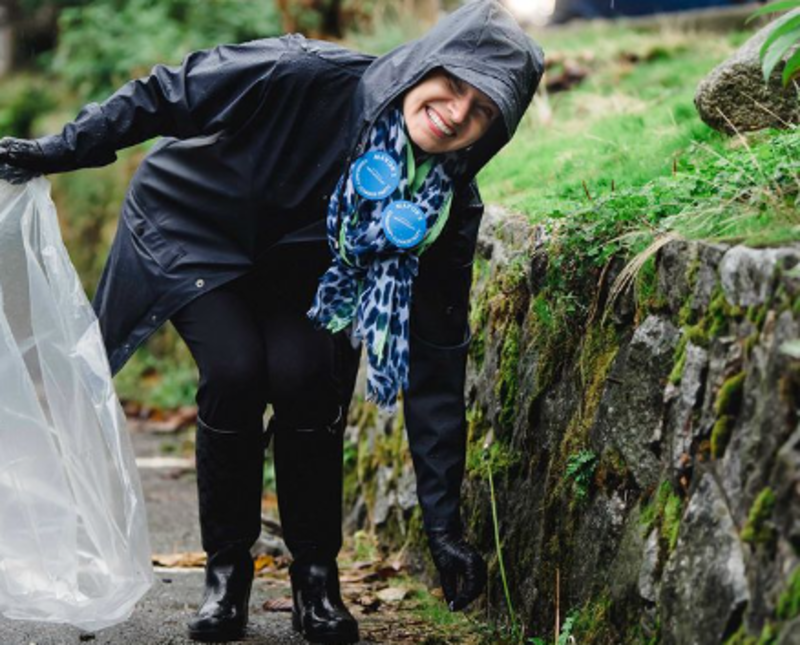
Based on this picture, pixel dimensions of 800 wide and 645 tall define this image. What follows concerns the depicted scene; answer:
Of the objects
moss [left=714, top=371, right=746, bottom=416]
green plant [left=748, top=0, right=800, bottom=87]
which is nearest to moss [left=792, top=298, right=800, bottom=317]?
moss [left=714, top=371, right=746, bottom=416]

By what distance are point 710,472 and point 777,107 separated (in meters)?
1.88

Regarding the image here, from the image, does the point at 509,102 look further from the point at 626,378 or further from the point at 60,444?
the point at 60,444

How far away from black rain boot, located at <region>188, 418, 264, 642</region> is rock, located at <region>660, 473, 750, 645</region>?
53.3 inches

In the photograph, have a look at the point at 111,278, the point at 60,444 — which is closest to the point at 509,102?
the point at 111,278

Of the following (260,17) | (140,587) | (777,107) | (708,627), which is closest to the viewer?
(708,627)

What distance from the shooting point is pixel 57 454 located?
3322mm

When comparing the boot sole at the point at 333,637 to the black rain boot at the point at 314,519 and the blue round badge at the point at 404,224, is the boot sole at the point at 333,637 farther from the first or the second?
the blue round badge at the point at 404,224

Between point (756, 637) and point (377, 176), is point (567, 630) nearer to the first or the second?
point (756, 637)

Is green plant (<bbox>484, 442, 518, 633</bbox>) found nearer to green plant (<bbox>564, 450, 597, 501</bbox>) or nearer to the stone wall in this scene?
the stone wall

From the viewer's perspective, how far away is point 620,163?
463cm

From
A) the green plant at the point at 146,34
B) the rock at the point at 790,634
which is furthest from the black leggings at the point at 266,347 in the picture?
the green plant at the point at 146,34

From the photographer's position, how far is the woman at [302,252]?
317 cm

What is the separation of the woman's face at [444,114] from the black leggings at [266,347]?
48 cm

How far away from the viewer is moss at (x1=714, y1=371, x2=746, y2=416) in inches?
90.8
